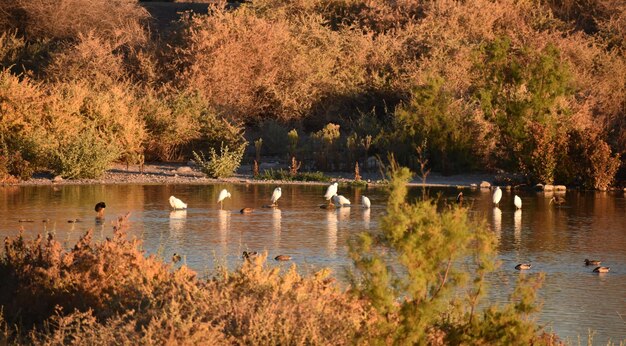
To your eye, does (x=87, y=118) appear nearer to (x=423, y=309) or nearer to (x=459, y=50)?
(x=459, y=50)

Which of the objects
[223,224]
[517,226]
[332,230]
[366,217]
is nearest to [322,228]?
[332,230]

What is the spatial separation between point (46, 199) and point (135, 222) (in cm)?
408

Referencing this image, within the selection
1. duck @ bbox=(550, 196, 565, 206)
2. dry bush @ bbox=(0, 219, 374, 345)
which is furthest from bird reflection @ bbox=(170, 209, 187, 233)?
duck @ bbox=(550, 196, 565, 206)

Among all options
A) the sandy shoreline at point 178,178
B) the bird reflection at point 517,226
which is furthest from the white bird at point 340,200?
the sandy shoreline at point 178,178

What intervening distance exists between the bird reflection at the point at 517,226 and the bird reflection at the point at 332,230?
2.78 m

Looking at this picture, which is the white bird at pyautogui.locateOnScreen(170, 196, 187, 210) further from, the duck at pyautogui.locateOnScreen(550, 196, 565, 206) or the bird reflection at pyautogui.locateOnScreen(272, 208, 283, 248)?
the duck at pyautogui.locateOnScreen(550, 196, 565, 206)

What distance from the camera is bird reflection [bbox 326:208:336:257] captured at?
1609 centimetres

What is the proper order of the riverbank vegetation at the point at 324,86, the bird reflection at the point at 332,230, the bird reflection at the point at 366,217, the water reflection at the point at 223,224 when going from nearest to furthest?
the bird reflection at the point at 332,230 < the water reflection at the point at 223,224 < the bird reflection at the point at 366,217 < the riverbank vegetation at the point at 324,86

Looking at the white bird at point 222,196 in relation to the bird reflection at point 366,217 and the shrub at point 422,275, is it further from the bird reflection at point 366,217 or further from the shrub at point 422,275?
the shrub at point 422,275

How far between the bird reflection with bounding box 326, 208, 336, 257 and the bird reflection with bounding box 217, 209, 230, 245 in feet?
5.13

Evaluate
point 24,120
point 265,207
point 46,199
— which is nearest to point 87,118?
point 24,120

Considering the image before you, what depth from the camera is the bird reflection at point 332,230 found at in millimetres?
16094

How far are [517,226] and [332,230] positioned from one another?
3401 millimetres

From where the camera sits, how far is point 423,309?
8.25 m
